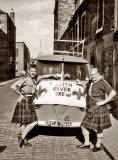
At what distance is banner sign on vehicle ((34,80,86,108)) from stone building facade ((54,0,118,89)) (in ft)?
14.9

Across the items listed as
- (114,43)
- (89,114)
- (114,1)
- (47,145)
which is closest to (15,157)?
(47,145)

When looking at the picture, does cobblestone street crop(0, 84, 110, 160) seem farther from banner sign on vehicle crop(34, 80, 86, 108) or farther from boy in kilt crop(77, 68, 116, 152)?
banner sign on vehicle crop(34, 80, 86, 108)

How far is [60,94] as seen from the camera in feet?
22.8

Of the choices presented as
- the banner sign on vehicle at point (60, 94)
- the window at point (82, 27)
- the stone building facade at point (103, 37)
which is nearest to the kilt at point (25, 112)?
the banner sign on vehicle at point (60, 94)

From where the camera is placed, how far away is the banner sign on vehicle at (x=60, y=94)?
678 cm

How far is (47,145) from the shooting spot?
655cm

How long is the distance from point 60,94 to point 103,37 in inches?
276

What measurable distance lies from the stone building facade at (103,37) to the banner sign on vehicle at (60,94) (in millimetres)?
4540

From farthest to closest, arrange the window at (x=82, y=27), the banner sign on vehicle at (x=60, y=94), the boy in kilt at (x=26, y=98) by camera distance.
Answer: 1. the window at (x=82, y=27)
2. the banner sign on vehicle at (x=60, y=94)
3. the boy in kilt at (x=26, y=98)

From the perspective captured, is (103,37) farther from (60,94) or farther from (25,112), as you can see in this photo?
(25,112)

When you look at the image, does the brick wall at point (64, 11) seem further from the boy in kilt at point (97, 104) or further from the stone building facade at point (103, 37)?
the boy in kilt at point (97, 104)

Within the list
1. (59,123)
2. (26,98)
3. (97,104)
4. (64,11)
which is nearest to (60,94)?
(59,123)

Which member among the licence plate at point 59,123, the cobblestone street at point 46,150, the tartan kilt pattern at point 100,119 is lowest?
the cobblestone street at point 46,150

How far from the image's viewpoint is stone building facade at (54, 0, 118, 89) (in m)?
11.6
